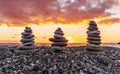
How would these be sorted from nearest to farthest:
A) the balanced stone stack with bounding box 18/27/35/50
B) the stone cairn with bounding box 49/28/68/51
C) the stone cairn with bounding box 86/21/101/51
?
1. the stone cairn with bounding box 49/28/68/51
2. the balanced stone stack with bounding box 18/27/35/50
3. the stone cairn with bounding box 86/21/101/51

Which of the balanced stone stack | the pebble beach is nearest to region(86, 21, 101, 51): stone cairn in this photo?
the pebble beach

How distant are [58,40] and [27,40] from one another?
391 centimetres

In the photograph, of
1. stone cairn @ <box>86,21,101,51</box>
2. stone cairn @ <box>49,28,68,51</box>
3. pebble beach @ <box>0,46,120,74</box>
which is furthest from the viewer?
stone cairn @ <box>86,21,101,51</box>

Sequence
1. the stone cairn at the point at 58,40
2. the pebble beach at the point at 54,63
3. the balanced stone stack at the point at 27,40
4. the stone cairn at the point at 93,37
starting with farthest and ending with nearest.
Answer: the stone cairn at the point at 93,37 < the balanced stone stack at the point at 27,40 < the stone cairn at the point at 58,40 < the pebble beach at the point at 54,63

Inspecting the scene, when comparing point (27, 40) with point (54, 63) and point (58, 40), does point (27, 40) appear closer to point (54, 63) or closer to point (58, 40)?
point (58, 40)

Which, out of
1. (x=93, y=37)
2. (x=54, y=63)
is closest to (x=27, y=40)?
(x=93, y=37)

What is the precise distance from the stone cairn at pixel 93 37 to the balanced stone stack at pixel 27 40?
5.84m

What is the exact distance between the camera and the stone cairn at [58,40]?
31944mm

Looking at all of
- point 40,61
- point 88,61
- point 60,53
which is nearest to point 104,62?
point 88,61

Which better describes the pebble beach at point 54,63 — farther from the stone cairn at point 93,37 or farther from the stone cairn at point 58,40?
the stone cairn at point 93,37

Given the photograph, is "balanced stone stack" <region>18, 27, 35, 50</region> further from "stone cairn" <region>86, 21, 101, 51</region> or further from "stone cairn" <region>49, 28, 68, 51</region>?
"stone cairn" <region>86, 21, 101, 51</region>

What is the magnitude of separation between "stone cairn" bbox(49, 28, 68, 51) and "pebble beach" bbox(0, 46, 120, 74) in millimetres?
603

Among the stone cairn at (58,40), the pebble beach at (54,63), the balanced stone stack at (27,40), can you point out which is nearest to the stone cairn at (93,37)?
the pebble beach at (54,63)

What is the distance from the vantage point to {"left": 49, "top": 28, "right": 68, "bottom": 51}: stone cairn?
105 ft
